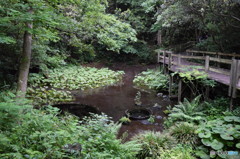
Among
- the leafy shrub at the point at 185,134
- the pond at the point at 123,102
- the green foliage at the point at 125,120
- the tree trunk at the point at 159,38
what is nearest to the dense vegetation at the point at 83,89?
the leafy shrub at the point at 185,134

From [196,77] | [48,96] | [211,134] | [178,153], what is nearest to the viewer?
[178,153]

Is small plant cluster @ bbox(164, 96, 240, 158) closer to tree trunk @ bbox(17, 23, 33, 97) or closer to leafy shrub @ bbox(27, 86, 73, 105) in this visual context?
tree trunk @ bbox(17, 23, 33, 97)

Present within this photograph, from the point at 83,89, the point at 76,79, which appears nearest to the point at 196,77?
the point at 83,89

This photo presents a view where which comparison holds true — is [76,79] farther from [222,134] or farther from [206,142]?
[222,134]

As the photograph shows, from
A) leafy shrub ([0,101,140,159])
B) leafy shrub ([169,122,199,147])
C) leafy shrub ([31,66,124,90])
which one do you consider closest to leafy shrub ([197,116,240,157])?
leafy shrub ([169,122,199,147])

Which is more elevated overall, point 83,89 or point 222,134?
point 222,134

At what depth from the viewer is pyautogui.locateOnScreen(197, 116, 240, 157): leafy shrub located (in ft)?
13.2

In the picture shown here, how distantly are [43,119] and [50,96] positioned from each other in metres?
6.44

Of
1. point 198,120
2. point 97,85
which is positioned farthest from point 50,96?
point 198,120

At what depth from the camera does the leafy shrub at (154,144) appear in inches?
171

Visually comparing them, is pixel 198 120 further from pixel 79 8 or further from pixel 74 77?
pixel 74 77

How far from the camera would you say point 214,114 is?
586 centimetres

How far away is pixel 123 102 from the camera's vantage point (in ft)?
31.8

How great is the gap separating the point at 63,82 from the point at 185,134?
9.40 m
